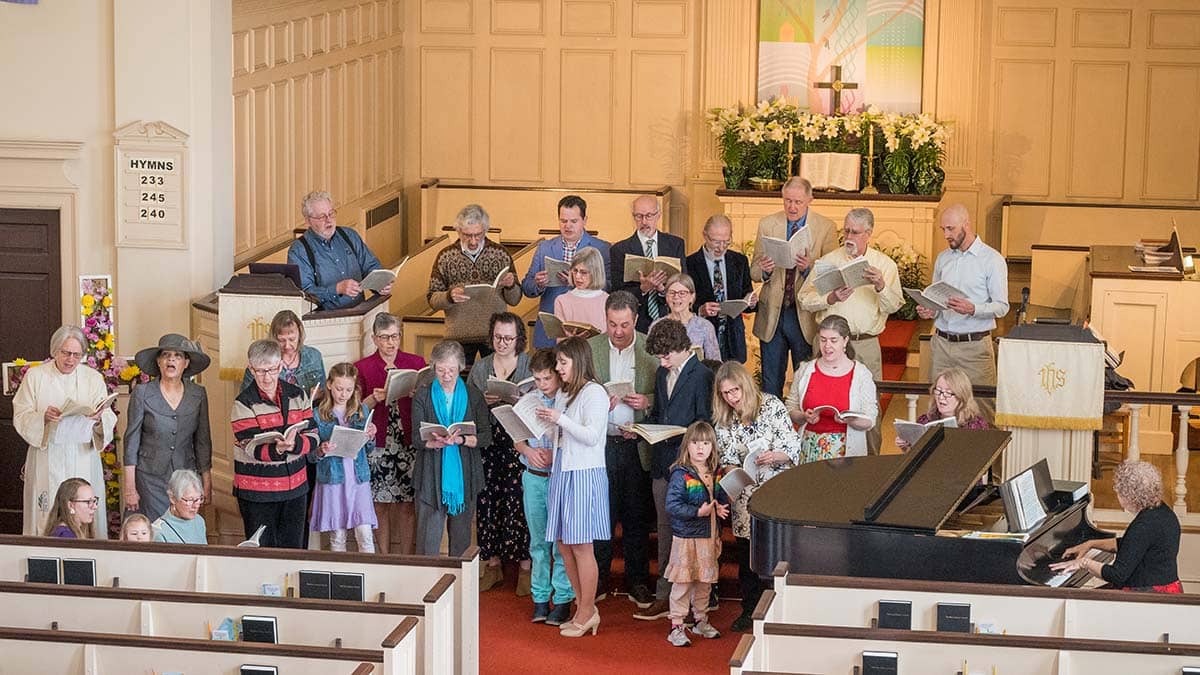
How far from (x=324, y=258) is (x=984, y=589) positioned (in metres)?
4.58

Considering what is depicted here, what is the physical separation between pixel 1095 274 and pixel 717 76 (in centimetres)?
582

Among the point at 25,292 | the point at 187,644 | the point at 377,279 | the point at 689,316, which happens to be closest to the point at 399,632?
the point at 187,644

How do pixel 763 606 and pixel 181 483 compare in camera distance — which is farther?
pixel 181 483

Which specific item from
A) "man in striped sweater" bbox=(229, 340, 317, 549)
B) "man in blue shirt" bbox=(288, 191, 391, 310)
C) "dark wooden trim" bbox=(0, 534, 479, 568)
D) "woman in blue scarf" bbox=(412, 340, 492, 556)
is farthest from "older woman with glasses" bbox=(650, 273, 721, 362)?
"dark wooden trim" bbox=(0, 534, 479, 568)

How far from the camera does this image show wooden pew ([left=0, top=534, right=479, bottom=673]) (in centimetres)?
762

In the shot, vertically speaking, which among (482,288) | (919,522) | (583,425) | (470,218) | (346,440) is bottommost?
(919,522)

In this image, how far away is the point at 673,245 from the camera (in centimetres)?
1039

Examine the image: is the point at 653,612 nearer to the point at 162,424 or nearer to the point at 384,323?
the point at 384,323

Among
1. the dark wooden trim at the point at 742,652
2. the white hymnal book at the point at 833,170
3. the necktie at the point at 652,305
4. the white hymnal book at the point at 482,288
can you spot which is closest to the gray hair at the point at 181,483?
the white hymnal book at the point at 482,288

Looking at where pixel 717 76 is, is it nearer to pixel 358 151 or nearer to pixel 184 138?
pixel 358 151

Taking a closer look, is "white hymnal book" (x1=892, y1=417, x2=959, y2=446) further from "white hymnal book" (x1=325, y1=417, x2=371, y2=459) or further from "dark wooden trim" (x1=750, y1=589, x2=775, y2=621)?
"white hymnal book" (x1=325, y1=417, x2=371, y2=459)

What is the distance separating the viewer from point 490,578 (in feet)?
32.0

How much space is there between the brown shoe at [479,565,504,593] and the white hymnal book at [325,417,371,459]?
3.79 ft

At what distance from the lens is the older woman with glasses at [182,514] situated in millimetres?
7996
